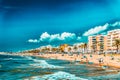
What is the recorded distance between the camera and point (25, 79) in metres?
39.5

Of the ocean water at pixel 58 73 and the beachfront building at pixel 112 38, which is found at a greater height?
the beachfront building at pixel 112 38

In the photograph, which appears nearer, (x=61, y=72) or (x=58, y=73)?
(x=58, y=73)

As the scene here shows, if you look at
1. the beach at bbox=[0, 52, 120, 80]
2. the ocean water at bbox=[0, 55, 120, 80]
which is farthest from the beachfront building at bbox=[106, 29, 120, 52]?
the ocean water at bbox=[0, 55, 120, 80]

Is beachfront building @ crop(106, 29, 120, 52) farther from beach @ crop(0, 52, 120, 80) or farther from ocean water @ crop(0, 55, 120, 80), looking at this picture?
ocean water @ crop(0, 55, 120, 80)

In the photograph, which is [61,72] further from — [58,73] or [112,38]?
[112,38]

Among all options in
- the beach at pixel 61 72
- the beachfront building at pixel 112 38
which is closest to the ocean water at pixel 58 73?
the beach at pixel 61 72

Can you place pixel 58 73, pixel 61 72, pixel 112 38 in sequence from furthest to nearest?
pixel 112 38 < pixel 61 72 < pixel 58 73

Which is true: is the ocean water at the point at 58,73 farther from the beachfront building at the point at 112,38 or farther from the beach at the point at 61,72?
the beachfront building at the point at 112,38

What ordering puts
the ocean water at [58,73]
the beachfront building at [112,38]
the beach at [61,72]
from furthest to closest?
the beachfront building at [112,38], the beach at [61,72], the ocean water at [58,73]

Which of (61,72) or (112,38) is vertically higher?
(112,38)

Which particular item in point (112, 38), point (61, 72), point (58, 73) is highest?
point (112, 38)

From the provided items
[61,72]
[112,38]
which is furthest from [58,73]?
[112,38]

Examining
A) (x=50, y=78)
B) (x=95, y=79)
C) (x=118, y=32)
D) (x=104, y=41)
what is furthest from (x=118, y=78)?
(x=104, y=41)

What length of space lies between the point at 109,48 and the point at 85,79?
472 ft
